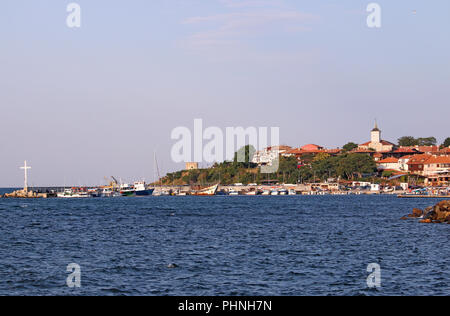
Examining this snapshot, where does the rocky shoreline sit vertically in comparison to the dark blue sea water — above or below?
above

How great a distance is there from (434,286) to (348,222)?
43487mm

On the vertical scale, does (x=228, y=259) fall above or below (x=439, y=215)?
below

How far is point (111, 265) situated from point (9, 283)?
708cm

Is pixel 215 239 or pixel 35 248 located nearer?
pixel 35 248

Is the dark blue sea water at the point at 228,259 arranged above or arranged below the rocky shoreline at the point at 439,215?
below

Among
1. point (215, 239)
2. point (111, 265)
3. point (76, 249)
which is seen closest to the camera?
point (111, 265)

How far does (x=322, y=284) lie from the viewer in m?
31.1

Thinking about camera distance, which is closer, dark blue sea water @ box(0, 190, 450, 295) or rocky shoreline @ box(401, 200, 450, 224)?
dark blue sea water @ box(0, 190, 450, 295)

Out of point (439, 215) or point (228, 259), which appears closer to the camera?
point (228, 259)

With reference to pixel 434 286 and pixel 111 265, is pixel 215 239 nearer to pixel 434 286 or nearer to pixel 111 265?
pixel 111 265

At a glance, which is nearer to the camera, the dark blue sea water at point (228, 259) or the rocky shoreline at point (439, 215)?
the dark blue sea water at point (228, 259)
